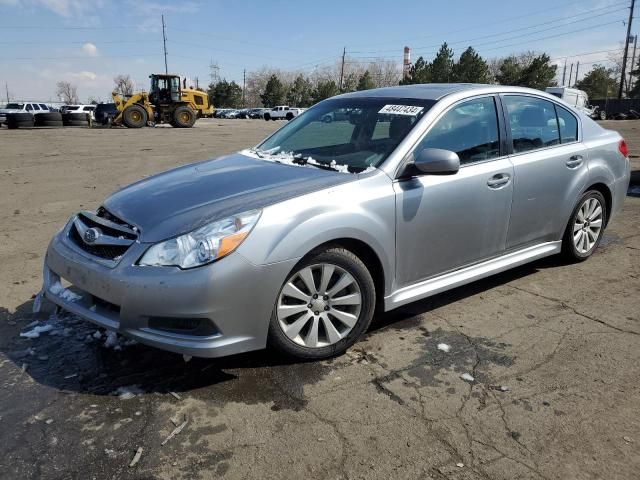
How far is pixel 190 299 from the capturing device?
2.64 metres

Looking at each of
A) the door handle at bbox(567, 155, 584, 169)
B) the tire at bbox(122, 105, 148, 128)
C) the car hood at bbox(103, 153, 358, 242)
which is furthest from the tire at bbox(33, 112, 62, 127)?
the door handle at bbox(567, 155, 584, 169)

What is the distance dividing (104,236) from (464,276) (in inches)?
96.6

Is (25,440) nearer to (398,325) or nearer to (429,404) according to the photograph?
(429,404)

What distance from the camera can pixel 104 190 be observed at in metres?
8.78

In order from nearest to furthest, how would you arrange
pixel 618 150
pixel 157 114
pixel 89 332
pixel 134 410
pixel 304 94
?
pixel 134 410, pixel 89 332, pixel 618 150, pixel 157 114, pixel 304 94

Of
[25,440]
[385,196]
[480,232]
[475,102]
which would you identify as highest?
[475,102]

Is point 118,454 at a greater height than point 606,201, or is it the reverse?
point 606,201

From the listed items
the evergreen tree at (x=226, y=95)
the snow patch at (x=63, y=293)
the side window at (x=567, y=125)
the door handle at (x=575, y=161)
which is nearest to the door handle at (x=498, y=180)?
the door handle at (x=575, y=161)

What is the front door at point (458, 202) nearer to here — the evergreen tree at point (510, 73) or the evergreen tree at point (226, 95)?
the evergreen tree at point (510, 73)

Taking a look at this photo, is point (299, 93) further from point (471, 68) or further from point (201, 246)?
point (201, 246)

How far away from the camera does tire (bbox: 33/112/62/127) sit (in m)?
31.7

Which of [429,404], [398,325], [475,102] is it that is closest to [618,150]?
[475,102]

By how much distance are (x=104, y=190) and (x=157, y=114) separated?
25.1 meters

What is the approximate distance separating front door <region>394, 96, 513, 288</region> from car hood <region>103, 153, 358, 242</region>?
1.70 feet
